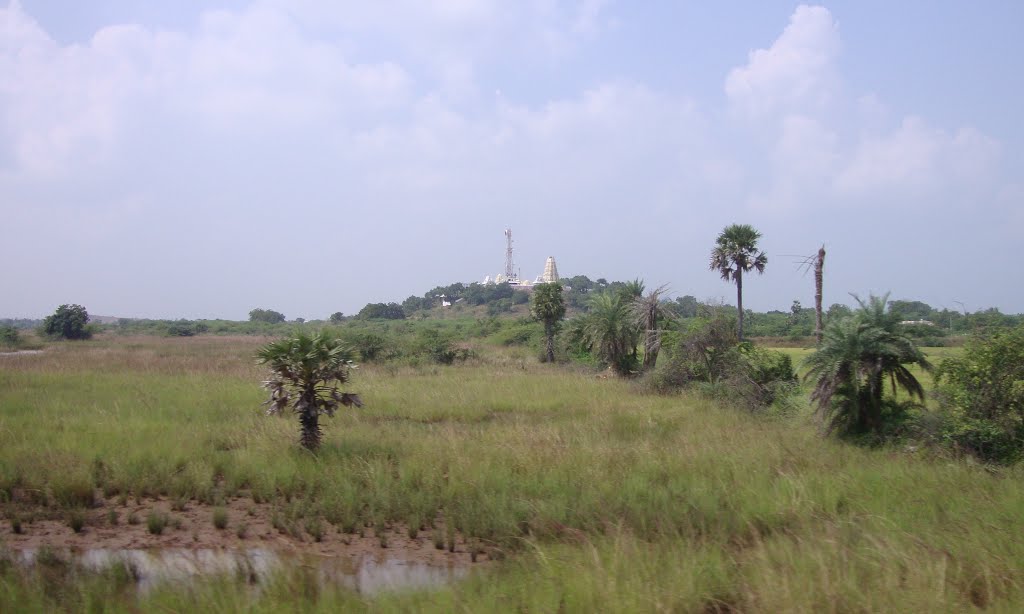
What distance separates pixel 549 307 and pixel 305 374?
104 feet

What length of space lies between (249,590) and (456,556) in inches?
104

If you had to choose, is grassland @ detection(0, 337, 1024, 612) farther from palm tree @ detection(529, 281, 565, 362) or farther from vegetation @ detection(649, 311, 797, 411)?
palm tree @ detection(529, 281, 565, 362)

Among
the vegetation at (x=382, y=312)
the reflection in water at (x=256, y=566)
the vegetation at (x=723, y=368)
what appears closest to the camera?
the reflection in water at (x=256, y=566)

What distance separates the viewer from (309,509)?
8883 mm

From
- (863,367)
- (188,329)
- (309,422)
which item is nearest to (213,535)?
(309,422)

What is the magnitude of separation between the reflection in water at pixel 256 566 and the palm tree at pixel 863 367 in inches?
378

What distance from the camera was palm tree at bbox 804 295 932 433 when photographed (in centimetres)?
1317

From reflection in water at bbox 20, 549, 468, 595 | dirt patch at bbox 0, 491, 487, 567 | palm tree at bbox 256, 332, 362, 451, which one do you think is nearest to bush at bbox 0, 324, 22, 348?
palm tree at bbox 256, 332, 362, 451

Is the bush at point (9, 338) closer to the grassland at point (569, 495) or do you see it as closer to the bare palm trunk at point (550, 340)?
the grassland at point (569, 495)

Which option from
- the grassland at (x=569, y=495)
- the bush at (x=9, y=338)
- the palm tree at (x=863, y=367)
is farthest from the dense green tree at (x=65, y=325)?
the palm tree at (x=863, y=367)

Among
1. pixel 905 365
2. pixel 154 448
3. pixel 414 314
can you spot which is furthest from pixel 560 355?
pixel 414 314

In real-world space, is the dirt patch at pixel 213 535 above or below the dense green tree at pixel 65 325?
below

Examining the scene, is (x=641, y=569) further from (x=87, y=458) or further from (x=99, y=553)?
(x=87, y=458)

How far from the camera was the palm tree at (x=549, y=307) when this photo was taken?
43.1m
